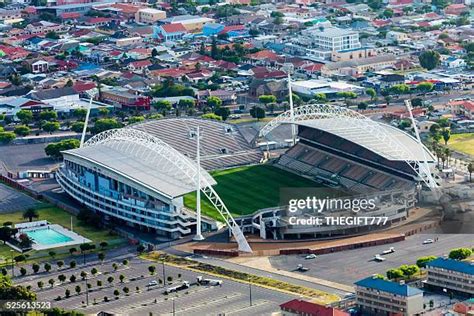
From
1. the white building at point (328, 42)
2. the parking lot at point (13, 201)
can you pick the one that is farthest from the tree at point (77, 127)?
the white building at point (328, 42)

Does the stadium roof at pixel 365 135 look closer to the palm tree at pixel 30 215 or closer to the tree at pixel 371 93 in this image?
the palm tree at pixel 30 215

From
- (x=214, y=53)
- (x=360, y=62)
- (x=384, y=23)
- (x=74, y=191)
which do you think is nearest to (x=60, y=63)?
(x=214, y=53)

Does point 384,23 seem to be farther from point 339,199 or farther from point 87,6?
point 339,199

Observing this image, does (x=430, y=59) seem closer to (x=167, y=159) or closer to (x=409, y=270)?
(x=167, y=159)

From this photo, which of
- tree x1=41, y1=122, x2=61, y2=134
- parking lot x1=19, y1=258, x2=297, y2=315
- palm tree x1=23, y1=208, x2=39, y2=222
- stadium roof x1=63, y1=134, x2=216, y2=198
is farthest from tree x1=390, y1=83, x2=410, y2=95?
parking lot x1=19, y1=258, x2=297, y2=315

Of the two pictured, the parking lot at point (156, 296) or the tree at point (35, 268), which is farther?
the tree at point (35, 268)

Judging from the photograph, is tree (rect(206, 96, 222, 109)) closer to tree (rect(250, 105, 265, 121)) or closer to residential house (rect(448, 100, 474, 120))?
tree (rect(250, 105, 265, 121))
